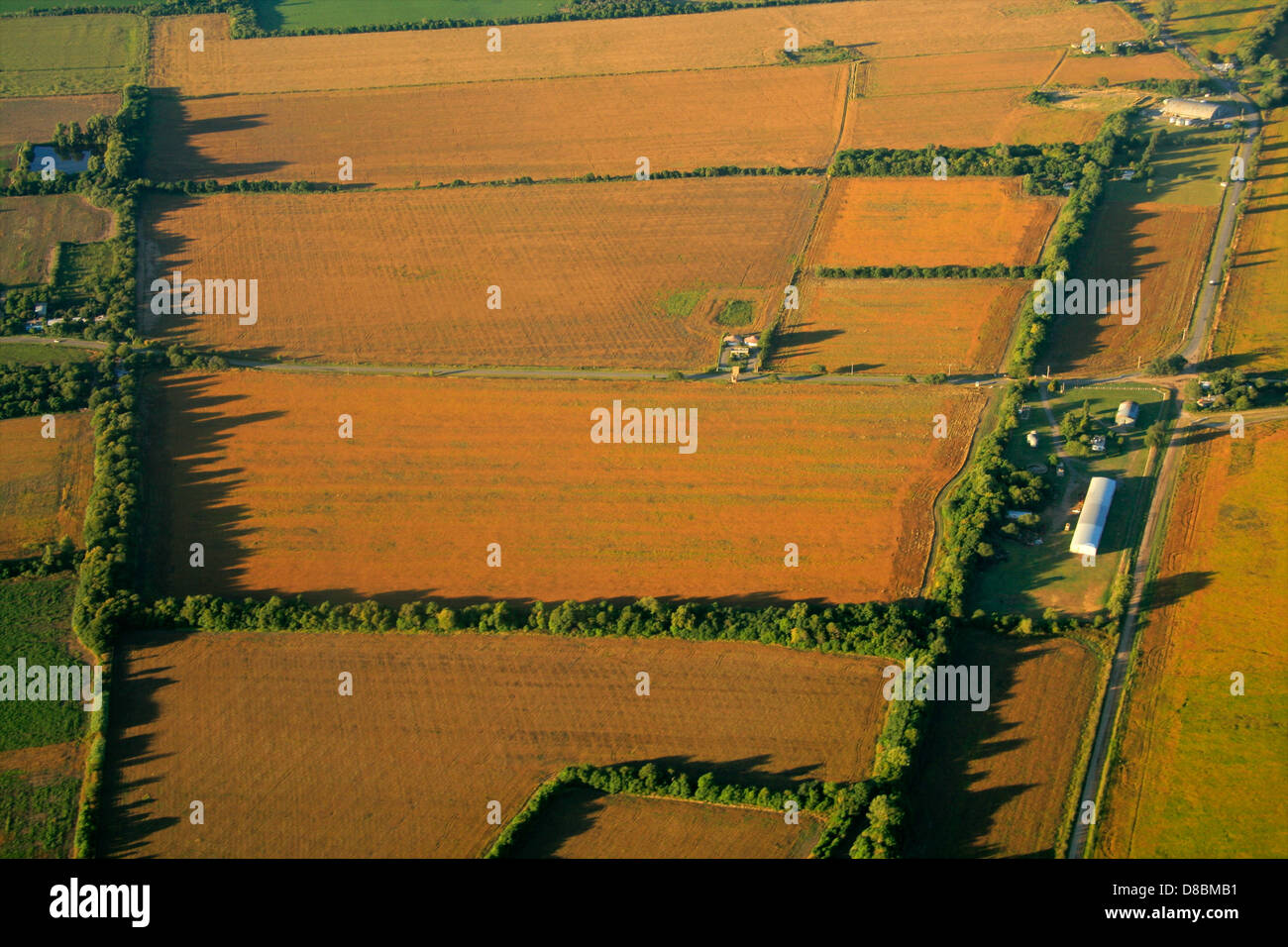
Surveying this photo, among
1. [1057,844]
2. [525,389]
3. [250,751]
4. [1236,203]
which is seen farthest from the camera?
[1236,203]

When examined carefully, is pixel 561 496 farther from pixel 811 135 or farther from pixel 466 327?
pixel 811 135

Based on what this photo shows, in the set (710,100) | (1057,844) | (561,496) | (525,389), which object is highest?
(710,100)

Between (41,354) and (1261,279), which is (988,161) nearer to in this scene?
(1261,279)

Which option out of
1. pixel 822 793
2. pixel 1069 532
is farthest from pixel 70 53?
pixel 822 793

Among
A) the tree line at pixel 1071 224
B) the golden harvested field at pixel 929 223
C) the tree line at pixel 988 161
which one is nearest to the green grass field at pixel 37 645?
the golden harvested field at pixel 929 223

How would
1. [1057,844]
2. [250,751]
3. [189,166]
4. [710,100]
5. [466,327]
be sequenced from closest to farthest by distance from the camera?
1. [1057,844]
2. [250,751]
3. [466,327]
4. [189,166]
5. [710,100]

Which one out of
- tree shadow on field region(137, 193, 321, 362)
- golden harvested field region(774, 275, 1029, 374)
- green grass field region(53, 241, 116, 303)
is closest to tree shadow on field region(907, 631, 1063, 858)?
golden harvested field region(774, 275, 1029, 374)

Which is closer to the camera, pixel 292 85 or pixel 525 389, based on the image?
pixel 525 389

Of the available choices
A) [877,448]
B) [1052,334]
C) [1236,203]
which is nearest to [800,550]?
[877,448]
